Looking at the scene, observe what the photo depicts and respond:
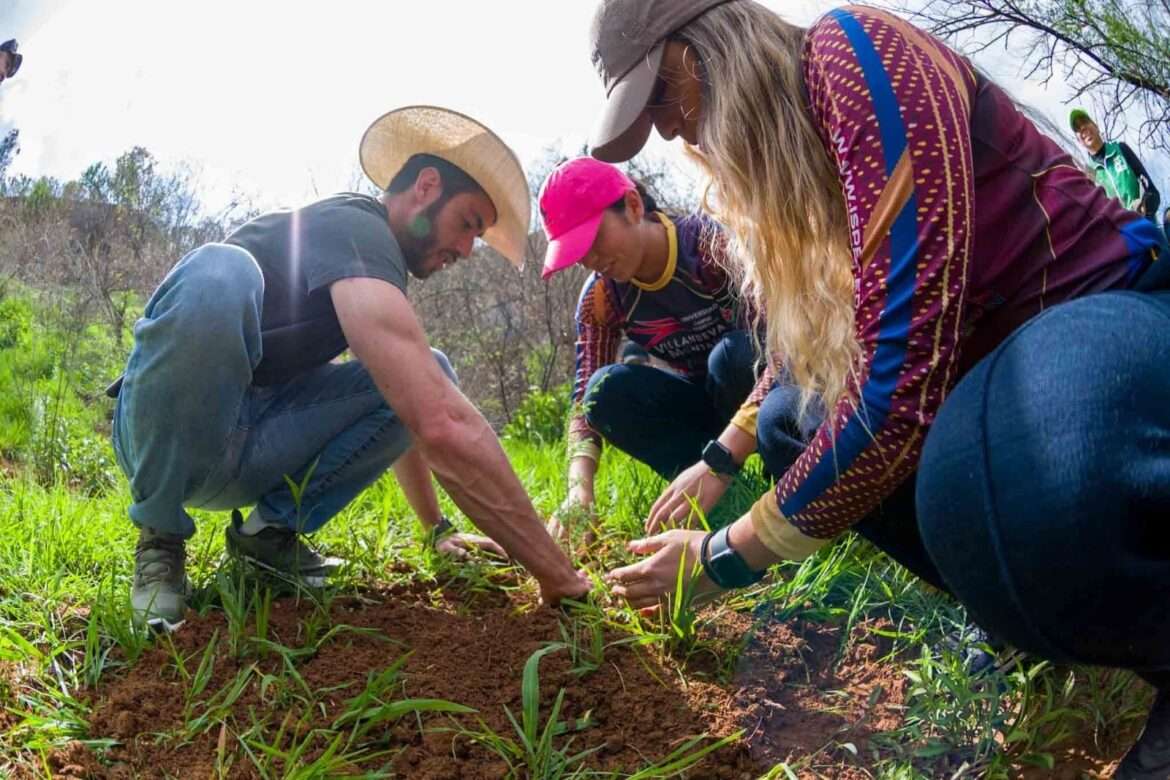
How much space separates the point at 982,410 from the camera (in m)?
1.20

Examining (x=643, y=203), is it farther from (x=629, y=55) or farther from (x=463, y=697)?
(x=463, y=697)

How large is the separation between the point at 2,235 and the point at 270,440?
494 cm

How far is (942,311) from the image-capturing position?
1232 mm

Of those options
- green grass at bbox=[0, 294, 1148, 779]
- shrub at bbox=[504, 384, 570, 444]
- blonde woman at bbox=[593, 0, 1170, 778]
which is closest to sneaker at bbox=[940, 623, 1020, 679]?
green grass at bbox=[0, 294, 1148, 779]

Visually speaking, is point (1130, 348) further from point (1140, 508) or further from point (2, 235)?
point (2, 235)

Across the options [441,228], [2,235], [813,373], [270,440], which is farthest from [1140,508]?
[2,235]

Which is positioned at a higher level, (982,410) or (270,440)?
(982,410)

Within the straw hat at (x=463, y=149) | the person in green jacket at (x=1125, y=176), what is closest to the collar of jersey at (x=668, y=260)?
the straw hat at (x=463, y=149)

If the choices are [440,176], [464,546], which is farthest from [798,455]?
[440,176]

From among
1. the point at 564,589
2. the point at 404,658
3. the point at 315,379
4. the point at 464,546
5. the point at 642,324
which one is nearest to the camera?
the point at 404,658

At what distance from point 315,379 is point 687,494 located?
1050 mm

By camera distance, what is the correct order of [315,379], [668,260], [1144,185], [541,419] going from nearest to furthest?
1. [315,379]
2. [668,260]
3. [1144,185]
4. [541,419]

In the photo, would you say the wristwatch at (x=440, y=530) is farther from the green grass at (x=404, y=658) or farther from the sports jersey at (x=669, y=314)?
the sports jersey at (x=669, y=314)

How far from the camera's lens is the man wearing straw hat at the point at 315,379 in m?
1.90
